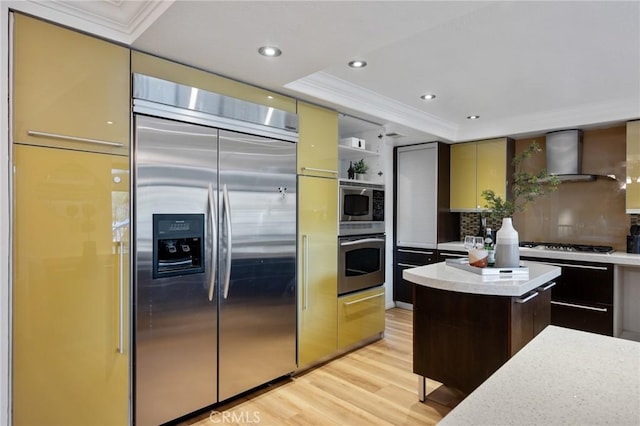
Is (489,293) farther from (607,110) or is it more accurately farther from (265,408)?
(607,110)

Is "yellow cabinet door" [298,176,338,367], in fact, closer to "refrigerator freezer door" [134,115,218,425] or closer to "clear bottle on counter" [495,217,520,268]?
"refrigerator freezer door" [134,115,218,425]

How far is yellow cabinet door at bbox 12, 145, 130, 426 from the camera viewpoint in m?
1.75

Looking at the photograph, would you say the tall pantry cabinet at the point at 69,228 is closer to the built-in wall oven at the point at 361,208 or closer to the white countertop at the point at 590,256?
the built-in wall oven at the point at 361,208

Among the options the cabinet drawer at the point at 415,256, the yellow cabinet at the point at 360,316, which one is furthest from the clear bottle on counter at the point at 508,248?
the cabinet drawer at the point at 415,256

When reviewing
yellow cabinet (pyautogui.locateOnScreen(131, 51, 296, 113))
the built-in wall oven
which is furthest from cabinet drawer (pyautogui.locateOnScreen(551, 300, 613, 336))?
yellow cabinet (pyautogui.locateOnScreen(131, 51, 296, 113))

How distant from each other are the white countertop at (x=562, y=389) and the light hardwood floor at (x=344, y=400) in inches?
60.4

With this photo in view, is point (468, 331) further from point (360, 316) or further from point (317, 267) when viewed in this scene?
point (360, 316)

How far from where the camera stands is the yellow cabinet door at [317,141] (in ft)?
9.88

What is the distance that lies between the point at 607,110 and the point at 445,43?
245 centimetres

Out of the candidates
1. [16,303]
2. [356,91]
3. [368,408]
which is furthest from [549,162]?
[16,303]

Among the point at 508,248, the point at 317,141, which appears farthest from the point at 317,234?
the point at 508,248

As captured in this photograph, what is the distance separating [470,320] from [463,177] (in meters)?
3.00

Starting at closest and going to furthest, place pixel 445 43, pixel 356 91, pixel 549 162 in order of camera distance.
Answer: pixel 445 43 < pixel 356 91 < pixel 549 162

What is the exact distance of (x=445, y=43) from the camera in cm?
235
